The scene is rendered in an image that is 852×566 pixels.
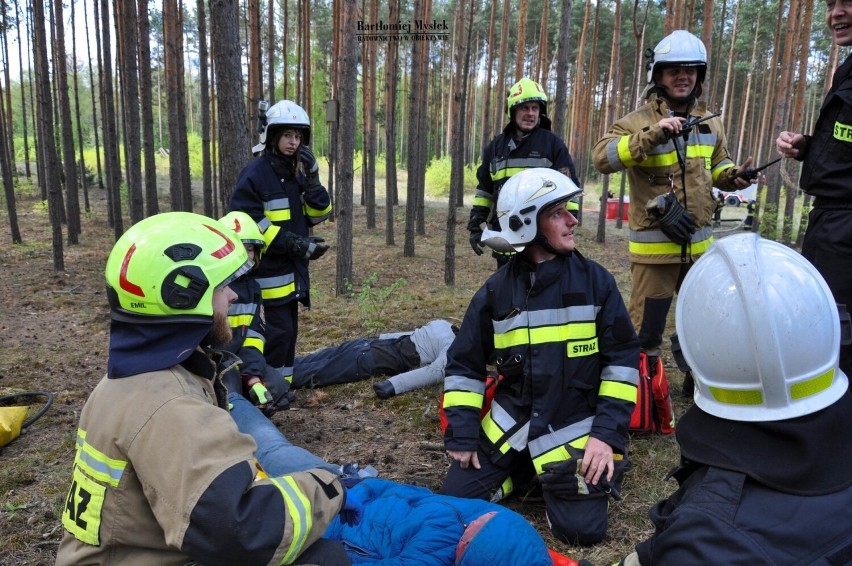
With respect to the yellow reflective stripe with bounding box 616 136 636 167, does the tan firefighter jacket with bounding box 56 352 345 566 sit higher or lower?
lower

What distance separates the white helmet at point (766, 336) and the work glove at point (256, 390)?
9.78 ft

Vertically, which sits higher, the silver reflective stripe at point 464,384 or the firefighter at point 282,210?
the firefighter at point 282,210

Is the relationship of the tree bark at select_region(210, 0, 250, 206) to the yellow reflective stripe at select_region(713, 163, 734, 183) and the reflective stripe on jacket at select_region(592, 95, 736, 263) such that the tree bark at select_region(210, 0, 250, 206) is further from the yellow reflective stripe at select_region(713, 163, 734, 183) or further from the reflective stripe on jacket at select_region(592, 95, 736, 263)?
the yellow reflective stripe at select_region(713, 163, 734, 183)

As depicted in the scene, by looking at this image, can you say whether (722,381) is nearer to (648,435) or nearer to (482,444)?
(482,444)

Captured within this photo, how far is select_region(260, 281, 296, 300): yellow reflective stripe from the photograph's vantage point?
4.79 meters

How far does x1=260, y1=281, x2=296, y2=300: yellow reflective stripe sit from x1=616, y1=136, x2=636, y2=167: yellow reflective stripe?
2781mm

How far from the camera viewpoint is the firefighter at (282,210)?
15.6 ft

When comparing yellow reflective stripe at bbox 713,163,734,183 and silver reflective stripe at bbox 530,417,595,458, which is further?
yellow reflective stripe at bbox 713,163,734,183

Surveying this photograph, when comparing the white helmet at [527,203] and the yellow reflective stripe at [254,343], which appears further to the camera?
the yellow reflective stripe at [254,343]

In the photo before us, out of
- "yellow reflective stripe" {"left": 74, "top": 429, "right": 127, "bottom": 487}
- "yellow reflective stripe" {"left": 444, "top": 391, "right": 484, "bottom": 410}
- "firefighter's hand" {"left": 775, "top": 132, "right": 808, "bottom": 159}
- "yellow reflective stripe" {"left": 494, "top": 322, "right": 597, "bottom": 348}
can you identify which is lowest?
"yellow reflective stripe" {"left": 444, "top": 391, "right": 484, "bottom": 410}

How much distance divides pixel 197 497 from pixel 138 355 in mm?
508

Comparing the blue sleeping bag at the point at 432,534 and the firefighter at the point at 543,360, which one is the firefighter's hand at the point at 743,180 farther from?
the blue sleeping bag at the point at 432,534

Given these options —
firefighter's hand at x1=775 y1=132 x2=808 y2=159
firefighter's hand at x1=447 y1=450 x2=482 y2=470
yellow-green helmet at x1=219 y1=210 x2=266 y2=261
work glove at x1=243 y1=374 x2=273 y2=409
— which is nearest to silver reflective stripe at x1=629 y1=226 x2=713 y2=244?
firefighter's hand at x1=775 y1=132 x2=808 y2=159

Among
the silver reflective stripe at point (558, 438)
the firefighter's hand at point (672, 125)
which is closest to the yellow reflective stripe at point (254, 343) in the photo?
the silver reflective stripe at point (558, 438)
